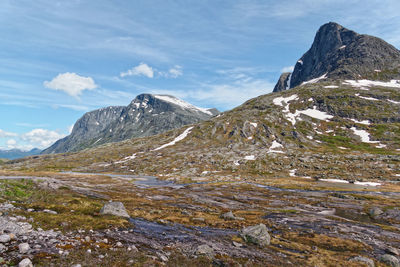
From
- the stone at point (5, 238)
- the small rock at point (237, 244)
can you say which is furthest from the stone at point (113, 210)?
the small rock at point (237, 244)

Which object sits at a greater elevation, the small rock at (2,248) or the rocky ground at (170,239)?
the small rock at (2,248)

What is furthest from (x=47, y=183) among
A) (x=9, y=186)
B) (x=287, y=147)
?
(x=287, y=147)

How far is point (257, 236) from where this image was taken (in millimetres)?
25844

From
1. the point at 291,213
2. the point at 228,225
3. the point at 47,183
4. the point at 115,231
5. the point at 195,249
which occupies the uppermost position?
the point at 47,183

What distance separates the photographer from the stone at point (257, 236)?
2552 cm

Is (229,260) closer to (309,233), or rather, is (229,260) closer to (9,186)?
(309,233)

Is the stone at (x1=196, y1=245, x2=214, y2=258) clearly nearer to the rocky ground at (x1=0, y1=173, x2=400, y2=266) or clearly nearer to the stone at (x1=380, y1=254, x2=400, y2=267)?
the rocky ground at (x1=0, y1=173, x2=400, y2=266)

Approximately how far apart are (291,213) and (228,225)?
21217mm

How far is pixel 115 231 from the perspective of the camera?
958 inches

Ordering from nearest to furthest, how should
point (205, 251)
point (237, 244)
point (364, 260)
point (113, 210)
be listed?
point (205, 251) < point (364, 260) < point (237, 244) < point (113, 210)

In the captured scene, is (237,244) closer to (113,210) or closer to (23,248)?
(113,210)

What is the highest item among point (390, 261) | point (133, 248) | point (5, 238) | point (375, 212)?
point (5, 238)

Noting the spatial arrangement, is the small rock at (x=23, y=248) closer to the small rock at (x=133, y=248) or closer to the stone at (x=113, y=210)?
the small rock at (x=133, y=248)

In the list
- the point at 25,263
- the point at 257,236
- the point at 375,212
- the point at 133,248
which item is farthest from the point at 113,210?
the point at 375,212
